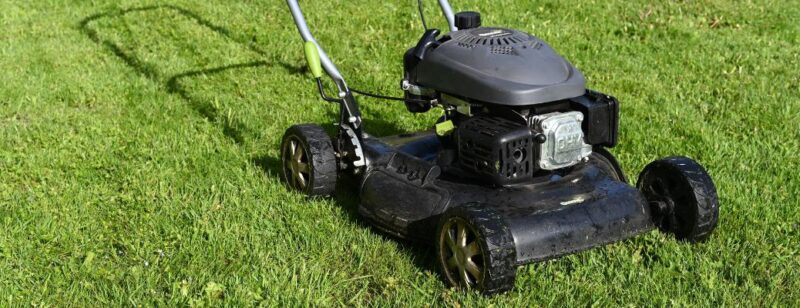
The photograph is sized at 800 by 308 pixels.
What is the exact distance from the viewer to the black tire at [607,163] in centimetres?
380

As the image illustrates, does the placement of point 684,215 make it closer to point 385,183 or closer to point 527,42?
point 527,42

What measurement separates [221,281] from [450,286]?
0.85m

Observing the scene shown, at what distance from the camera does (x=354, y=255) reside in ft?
12.1

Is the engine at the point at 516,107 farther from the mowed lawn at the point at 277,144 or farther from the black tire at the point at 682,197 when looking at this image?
the mowed lawn at the point at 277,144

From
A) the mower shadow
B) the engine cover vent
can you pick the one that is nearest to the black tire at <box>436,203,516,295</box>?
the engine cover vent

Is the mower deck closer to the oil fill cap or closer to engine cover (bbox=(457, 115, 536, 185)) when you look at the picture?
engine cover (bbox=(457, 115, 536, 185))

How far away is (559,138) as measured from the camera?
3381mm

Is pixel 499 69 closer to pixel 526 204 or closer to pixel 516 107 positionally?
pixel 516 107

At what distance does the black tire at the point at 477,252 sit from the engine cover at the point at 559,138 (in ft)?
1.12

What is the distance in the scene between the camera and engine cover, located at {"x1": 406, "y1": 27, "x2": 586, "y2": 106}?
3.35m

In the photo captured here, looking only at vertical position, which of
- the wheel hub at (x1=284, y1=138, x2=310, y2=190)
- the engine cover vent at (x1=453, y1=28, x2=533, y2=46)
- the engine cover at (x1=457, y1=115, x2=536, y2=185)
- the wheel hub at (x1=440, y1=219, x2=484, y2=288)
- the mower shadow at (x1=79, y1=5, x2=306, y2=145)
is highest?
the engine cover vent at (x1=453, y1=28, x2=533, y2=46)

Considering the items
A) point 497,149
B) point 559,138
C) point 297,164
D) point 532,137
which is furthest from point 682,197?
point 297,164

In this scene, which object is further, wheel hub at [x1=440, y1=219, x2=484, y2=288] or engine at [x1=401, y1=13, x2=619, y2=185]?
engine at [x1=401, y1=13, x2=619, y2=185]

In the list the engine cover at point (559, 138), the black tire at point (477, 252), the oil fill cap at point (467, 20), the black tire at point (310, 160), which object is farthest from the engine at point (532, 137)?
the black tire at point (310, 160)
